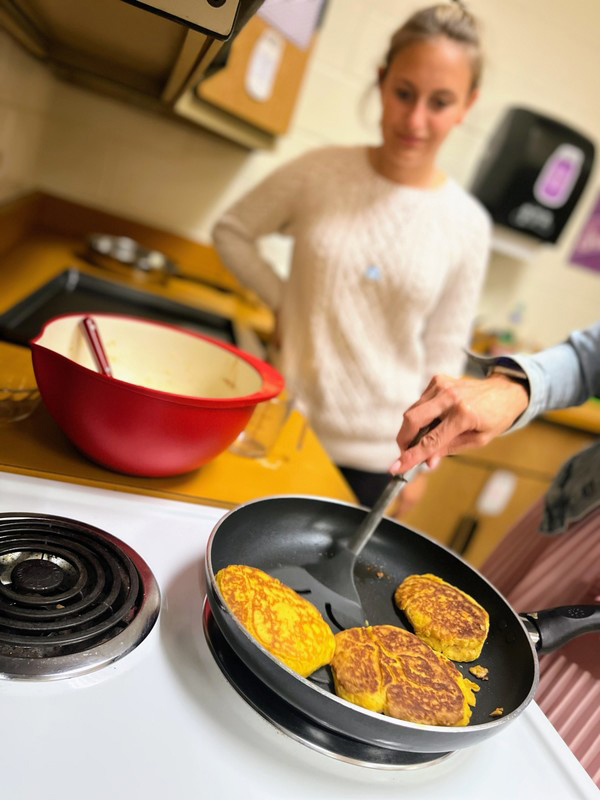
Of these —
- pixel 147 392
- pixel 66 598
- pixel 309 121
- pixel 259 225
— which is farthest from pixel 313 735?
pixel 309 121

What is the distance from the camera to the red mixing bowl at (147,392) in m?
0.57

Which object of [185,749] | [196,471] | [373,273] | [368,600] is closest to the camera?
[185,749]

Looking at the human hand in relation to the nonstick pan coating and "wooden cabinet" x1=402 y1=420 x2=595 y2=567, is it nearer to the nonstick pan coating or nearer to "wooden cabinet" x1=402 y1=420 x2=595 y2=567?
the nonstick pan coating

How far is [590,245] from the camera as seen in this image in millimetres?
2373

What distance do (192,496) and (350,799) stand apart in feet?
1.17

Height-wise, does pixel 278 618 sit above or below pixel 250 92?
below

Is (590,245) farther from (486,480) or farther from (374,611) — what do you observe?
(374,611)

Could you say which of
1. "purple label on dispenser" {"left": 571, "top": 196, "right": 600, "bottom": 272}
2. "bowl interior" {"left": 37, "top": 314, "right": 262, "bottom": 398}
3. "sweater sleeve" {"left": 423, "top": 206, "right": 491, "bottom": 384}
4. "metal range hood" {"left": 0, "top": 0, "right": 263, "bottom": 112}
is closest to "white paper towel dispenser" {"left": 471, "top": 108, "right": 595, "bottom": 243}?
"purple label on dispenser" {"left": 571, "top": 196, "right": 600, "bottom": 272}

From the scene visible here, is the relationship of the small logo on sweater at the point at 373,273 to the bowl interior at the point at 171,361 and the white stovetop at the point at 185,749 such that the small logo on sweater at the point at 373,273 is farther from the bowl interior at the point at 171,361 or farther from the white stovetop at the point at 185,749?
the white stovetop at the point at 185,749

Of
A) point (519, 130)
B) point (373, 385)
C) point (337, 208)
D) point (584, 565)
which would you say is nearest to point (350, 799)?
point (584, 565)

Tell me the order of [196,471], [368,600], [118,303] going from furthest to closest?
[118,303], [196,471], [368,600]

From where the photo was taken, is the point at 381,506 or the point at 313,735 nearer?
the point at 313,735

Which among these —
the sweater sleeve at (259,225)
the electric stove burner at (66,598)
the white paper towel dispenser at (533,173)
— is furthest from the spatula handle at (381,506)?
the white paper towel dispenser at (533,173)

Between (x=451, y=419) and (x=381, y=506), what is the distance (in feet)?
0.38
